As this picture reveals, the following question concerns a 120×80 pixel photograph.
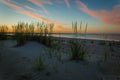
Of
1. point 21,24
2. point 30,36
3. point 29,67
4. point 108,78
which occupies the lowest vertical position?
point 108,78

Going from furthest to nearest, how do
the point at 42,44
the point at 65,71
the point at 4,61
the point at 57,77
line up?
the point at 42,44 → the point at 4,61 → the point at 65,71 → the point at 57,77

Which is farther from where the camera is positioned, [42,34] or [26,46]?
[42,34]

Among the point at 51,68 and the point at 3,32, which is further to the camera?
the point at 3,32

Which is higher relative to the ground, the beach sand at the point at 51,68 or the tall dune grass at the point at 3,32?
the tall dune grass at the point at 3,32

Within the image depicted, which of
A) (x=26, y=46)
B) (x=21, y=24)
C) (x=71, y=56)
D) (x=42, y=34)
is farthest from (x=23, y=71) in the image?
(x=21, y=24)

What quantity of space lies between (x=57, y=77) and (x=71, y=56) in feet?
4.13

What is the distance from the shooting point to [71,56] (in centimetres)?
550

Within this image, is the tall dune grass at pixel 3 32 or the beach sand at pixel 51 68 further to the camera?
the tall dune grass at pixel 3 32

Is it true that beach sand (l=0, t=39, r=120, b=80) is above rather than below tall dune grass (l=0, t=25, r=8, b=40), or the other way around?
below

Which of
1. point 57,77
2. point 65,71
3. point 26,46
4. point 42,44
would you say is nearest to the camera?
point 57,77

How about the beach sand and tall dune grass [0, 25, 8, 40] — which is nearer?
the beach sand

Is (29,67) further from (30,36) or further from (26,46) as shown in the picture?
(30,36)

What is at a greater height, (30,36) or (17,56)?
(30,36)

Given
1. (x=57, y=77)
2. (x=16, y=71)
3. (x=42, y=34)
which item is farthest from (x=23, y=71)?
(x=42, y=34)
